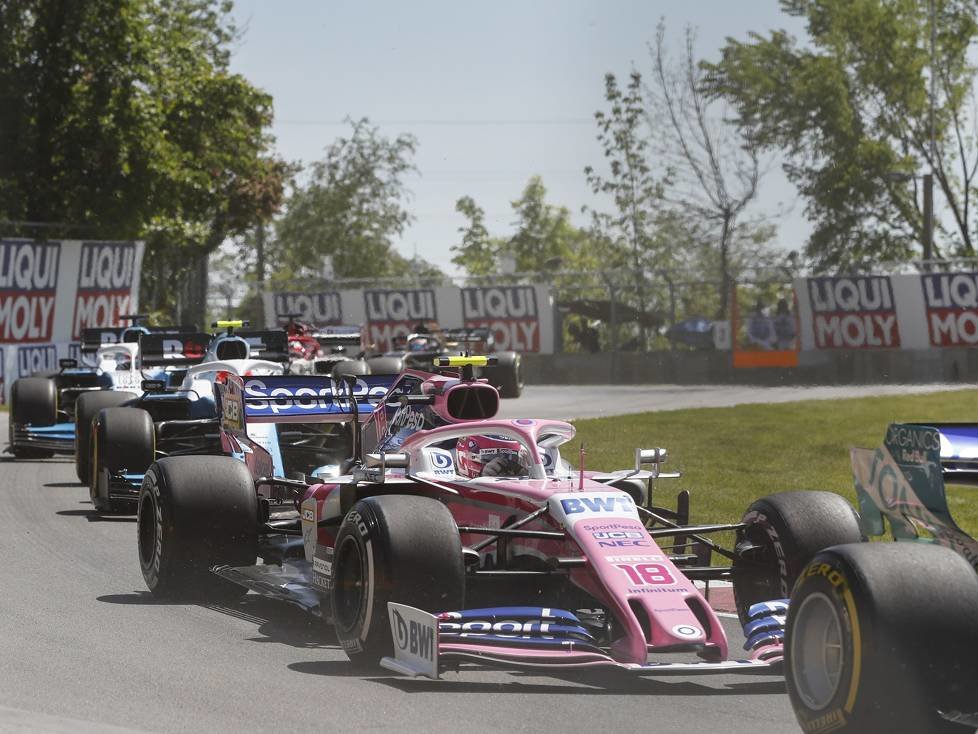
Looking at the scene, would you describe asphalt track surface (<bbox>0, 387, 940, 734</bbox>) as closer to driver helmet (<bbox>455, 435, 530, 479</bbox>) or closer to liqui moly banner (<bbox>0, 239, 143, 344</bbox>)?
driver helmet (<bbox>455, 435, 530, 479</bbox>)

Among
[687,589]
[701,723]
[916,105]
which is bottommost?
[701,723]

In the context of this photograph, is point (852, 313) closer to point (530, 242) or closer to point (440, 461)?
point (440, 461)

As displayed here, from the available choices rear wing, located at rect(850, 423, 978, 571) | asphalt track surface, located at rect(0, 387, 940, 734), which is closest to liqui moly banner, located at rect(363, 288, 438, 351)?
asphalt track surface, located at rect(0, 387, 940, 734)

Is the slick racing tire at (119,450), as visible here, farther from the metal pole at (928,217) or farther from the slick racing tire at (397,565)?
the metal pole at (928,217)

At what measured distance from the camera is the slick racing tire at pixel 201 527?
8.74 meters

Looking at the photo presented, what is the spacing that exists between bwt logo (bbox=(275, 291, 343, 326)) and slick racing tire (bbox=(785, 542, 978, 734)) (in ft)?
114

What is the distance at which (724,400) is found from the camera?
91.2 ft

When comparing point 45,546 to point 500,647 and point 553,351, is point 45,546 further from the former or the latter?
point 553,351

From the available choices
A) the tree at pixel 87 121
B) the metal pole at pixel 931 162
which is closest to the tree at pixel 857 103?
the metal pole at pixel 931 162

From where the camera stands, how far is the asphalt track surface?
19.6 ft

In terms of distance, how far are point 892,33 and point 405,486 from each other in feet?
135

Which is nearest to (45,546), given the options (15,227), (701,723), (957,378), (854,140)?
(701,723)

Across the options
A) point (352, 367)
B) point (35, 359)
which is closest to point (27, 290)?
point (35, 359)

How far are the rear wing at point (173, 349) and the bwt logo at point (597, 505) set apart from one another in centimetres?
1076
